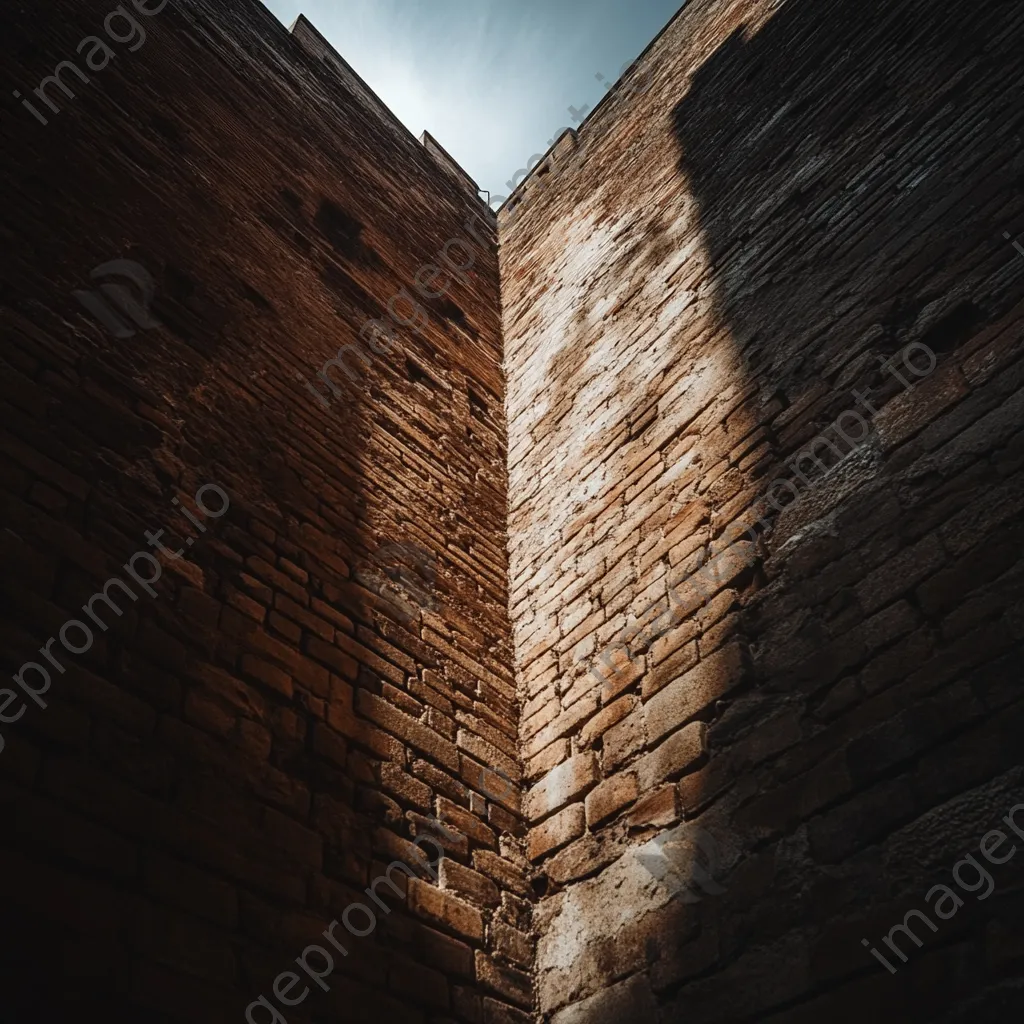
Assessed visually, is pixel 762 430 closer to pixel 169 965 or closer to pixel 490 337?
pixel 169 965

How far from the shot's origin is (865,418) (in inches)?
121

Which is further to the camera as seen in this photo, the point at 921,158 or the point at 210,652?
the point at 921,158

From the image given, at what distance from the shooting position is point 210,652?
263cm

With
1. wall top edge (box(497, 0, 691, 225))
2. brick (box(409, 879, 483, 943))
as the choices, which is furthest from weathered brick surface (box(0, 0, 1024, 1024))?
wall top edge (box(497, 0, 691, 225))

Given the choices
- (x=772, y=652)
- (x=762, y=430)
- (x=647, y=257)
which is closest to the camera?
(x=772, y=652)

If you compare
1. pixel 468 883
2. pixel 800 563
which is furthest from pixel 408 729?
pixel 800 563

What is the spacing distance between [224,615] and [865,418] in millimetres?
2278

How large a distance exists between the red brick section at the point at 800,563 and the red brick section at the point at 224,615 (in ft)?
1.24

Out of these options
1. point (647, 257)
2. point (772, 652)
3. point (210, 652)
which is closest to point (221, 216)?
point (647, 257)

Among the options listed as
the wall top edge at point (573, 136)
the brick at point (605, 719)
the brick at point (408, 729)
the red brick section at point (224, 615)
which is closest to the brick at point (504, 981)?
the red brick section at point (224, 615)

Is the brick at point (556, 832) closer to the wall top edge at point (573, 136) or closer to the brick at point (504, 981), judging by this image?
the brick at point (504, 981)

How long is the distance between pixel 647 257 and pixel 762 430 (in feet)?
7.53

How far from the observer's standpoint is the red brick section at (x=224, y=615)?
6.66 ft

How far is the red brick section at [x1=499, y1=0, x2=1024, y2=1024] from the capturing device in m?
2.19
